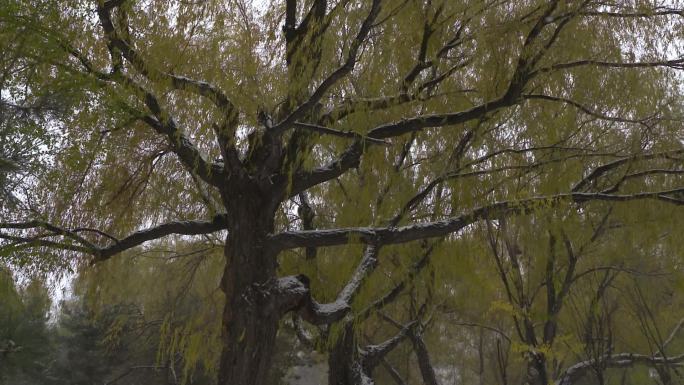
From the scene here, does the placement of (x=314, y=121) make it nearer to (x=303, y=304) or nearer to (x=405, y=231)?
(x=405, y=231)

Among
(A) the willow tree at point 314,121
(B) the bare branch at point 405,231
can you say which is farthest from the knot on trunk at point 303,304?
(B) the bare branch at point 405,231

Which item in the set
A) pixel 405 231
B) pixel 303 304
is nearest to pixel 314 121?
pixel 405 231

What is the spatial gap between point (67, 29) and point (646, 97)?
187 inches

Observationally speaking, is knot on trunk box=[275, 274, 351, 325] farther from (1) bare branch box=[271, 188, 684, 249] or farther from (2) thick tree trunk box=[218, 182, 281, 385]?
(1) bare branch box=[271, 188, 684, 249]

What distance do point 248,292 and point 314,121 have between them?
4.51ft

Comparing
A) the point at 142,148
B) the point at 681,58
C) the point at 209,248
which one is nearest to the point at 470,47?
the point at 681,58

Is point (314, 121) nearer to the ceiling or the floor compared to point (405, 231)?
nearer to the ceiling

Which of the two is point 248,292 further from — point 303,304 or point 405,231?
point 405,231

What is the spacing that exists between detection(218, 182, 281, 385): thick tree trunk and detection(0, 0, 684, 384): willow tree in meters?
0.01

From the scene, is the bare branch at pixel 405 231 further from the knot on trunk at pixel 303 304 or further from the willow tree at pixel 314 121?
the knot on trunk at pixel 303 304

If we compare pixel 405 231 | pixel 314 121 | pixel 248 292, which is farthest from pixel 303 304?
pixel 314 121

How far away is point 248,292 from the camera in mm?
4113

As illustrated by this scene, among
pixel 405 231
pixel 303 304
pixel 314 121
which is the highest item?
pixel 314 121

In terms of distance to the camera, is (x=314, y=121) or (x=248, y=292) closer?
(x=248, y=292)
